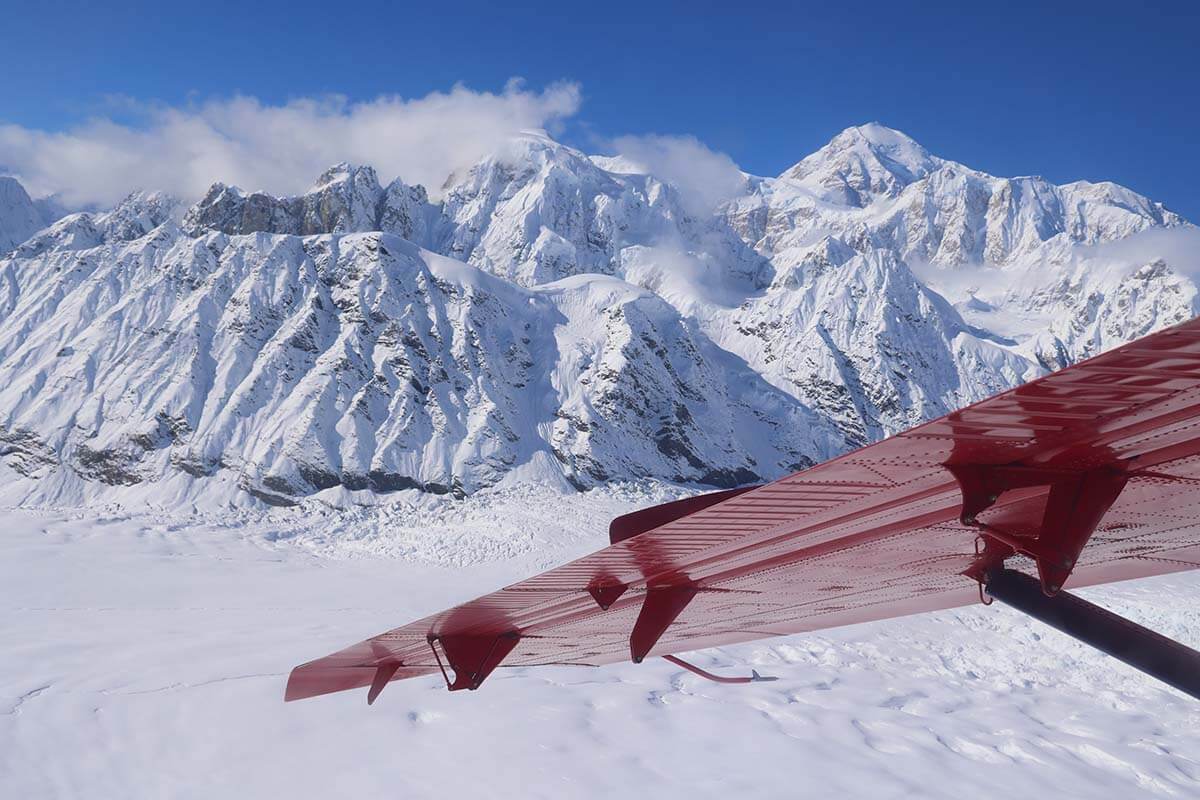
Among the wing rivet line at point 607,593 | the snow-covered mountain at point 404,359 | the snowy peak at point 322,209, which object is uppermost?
the snowy peak at point 322,209

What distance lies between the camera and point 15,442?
218 feet

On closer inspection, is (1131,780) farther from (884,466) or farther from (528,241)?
(528,241)

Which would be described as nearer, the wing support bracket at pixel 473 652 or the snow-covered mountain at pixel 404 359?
the wing support bracket at pixel 473 652

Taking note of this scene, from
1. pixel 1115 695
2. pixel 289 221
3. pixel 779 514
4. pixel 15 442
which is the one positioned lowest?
pixel 1115 695

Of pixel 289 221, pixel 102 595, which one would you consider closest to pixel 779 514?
pixel 102 595

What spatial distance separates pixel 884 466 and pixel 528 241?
13756cm

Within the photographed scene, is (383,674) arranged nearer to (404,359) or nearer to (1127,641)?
(1127,641)

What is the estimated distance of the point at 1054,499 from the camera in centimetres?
199

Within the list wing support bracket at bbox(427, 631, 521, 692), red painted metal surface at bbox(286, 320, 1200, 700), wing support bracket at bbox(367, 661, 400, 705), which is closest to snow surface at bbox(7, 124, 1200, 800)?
wing support bracket at bbox(367, 661, 400, 705)

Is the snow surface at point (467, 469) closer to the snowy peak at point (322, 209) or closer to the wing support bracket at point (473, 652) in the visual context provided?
the snowy peak at point (322, 209)

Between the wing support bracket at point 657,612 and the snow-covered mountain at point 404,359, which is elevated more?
the snow-covered mountain at point 404,359

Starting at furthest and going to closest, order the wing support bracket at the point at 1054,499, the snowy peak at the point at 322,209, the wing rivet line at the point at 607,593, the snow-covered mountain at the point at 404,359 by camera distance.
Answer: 1. the snowy peak at the point at 322,209
2. the snow-covered mountain at the point at 404,359
3. the wing rivet line at the point at 607,593
4. the wing support bracket at the point at 1054,499

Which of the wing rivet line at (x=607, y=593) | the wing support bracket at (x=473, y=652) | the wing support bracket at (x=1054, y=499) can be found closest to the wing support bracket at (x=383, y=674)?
the wing support bracket at (x=473, y=652)

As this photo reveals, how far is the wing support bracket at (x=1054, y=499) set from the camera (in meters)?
1.90
